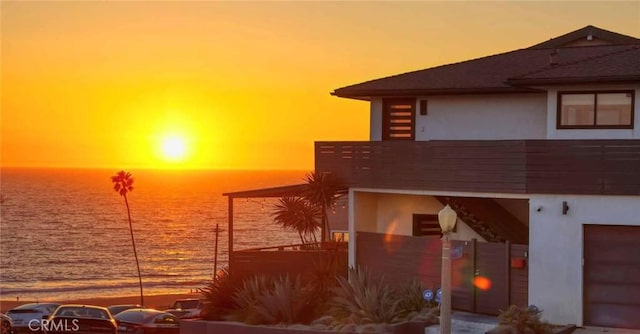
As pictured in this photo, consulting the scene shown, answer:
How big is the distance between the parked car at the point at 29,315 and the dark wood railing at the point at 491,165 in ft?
48.9

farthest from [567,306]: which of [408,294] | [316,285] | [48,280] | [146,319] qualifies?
[48,280]

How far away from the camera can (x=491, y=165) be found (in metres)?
25.2

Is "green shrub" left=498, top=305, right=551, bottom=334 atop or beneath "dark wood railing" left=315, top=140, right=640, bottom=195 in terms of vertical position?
beneath

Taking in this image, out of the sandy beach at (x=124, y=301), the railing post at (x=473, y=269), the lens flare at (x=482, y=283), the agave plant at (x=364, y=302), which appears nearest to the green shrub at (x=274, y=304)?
the agave plant at (x=364, y=302)

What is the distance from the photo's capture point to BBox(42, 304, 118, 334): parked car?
3120 centimetres

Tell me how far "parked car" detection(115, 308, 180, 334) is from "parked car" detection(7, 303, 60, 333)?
4443 millimetres

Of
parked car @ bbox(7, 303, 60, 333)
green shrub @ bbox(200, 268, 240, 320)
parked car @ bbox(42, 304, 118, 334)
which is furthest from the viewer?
parked car @ bbox(7, 303, 60, 333)

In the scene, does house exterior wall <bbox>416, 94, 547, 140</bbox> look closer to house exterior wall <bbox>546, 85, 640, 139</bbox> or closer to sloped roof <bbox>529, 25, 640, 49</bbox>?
house exterior wall <bbox>546, 85, 640, 139</bbox>

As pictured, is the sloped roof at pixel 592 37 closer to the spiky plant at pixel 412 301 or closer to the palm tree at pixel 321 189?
the palm tree at pixel 321 189

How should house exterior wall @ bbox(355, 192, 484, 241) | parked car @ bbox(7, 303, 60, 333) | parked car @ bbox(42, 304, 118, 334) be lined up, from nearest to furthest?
house exterior wall @ bbox(355, 192, 484, 241) < parked car @ bbox(42, 304, 118, 334) < parked car @ bbox(7, 303, 60, 333)

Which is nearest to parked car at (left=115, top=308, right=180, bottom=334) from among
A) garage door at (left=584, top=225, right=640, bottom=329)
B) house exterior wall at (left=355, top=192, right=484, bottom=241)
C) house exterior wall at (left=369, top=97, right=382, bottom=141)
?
house exterior wall at (left=355, top=192, right=484, bottom=241)

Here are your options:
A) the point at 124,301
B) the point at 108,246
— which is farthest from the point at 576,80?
the point at 108,246

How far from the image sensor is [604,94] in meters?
25.2

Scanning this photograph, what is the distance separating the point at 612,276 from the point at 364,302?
5.50 meters
